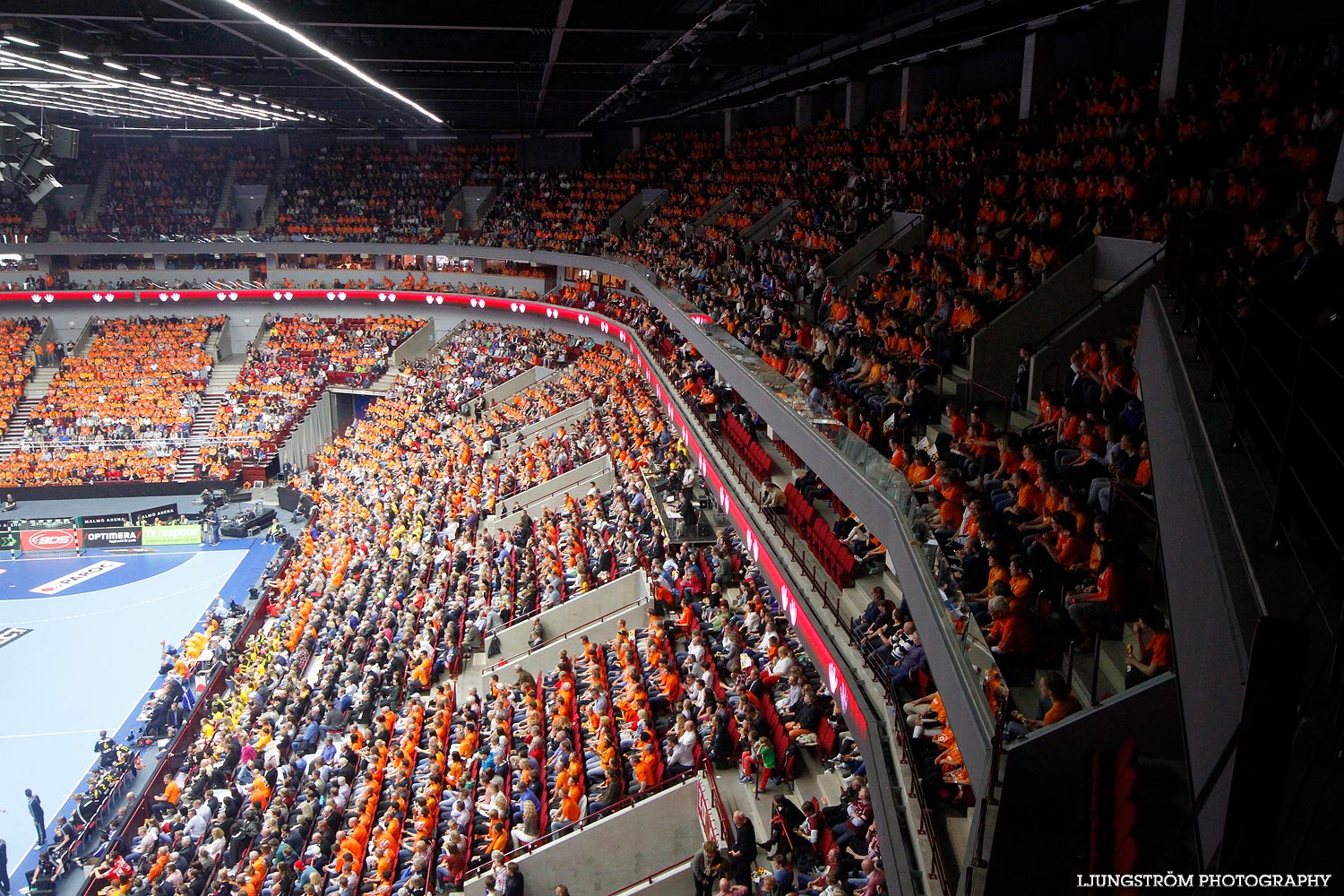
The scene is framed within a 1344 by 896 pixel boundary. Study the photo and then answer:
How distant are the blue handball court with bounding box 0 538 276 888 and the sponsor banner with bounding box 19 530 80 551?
325 millimetres

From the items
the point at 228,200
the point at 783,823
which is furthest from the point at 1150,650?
the point at 228,200

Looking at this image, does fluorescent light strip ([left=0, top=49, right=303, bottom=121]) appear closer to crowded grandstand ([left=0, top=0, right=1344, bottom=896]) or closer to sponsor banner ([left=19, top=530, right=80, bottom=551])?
crowded grandstand ([left=0, top=0, right=1344, bottom=896])

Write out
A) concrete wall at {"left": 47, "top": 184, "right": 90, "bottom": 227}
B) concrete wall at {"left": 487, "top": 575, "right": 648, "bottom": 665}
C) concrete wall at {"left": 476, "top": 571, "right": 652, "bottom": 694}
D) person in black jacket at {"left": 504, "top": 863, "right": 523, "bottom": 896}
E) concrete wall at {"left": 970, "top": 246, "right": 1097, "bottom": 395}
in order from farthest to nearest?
concrete wall at {"left": 47, "top": 184, "right": 90, "bottom": 227}
concrete wall at {"left": 487, "top": 575, "right": 648, "bottom": 665}
concrete wall at {"left": 476, "top": 571, "right": 652, "bottom": 694}
concrete wall at {"left": 970, "top": 246, "right": 1097, "bottom": 395}
person in black jacket at {"left": 504, "top": 863, "right": 523, "bottom": 896}

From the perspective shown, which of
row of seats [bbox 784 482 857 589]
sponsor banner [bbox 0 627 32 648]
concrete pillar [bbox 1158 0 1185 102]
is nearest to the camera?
row of seats [bbox 784 482 857 589]

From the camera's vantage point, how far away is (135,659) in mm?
20922

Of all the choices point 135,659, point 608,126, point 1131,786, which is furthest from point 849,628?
point 608,126

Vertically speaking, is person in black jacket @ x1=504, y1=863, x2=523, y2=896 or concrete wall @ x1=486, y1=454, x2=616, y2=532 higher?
concrete wall @ x1=486, y1=454, x2=616, y2=532

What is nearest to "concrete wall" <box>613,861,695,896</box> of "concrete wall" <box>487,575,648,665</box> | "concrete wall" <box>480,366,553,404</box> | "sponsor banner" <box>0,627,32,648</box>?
"concrete wall" <box>487,575,648,665</box>

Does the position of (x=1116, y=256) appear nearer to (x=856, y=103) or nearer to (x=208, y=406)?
→ (x=856, y=103)

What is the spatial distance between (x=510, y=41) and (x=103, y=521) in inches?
837

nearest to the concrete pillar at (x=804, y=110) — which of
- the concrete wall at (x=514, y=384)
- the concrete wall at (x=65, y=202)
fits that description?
the concrete wall at (x=514, y=384)

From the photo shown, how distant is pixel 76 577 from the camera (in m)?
25.6

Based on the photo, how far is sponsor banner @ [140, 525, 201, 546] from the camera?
2773 centimetres

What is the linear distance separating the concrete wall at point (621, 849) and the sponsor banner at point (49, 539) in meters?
23.1
